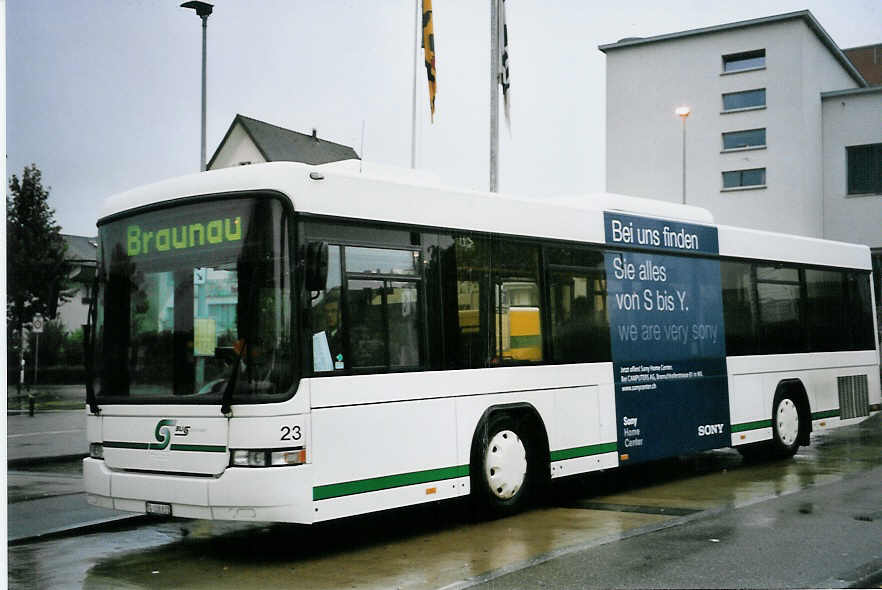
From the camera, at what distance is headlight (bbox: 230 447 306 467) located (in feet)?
26.0

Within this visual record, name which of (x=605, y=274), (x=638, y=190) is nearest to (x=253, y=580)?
(x=605, y=274)

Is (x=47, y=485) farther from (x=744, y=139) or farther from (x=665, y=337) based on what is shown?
A: (x=744, y=139)

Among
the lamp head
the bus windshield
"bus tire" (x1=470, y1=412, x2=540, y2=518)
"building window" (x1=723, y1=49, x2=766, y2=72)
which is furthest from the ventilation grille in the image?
"building window" (x1=723, y1=49, x2=766, y2=72)

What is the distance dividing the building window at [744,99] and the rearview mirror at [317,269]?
46.6 metres

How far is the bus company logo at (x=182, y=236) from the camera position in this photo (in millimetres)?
8272

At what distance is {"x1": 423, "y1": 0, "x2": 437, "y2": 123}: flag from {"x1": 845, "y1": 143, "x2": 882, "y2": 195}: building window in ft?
109

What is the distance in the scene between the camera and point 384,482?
8680 mm

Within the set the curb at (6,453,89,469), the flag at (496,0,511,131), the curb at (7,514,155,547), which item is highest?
the flag at (496,0,511,131)

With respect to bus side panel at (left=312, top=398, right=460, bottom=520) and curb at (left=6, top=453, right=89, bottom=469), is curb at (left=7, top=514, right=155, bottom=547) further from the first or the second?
curb at (left=6, top=453, right=89, bottom=469)

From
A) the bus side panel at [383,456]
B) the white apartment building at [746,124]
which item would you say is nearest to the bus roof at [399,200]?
the bus side panel at [383,456]

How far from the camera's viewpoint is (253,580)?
7699mm

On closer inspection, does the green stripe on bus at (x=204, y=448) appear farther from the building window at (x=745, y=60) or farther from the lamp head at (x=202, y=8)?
the building window at (x=745, y=60)

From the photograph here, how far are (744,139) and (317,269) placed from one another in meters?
46.7

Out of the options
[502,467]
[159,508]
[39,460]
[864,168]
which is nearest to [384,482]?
[502,467]
